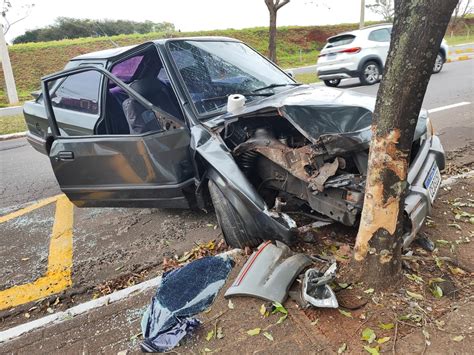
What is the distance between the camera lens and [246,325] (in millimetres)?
2279

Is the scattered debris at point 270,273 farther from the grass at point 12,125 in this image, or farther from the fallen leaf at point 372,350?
the grass at point 12,125

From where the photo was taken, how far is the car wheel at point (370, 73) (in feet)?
37.4

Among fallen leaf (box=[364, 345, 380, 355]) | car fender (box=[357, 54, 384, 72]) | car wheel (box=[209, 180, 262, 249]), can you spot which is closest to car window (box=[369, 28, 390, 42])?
car fender (box=[357, 54, 384, 72])

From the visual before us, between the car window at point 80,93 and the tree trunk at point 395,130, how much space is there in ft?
9.67

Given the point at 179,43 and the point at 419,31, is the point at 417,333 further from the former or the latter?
the point at 179,43

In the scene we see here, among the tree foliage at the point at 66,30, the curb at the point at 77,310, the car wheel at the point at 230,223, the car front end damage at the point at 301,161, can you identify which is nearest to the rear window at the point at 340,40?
the car front end damage at the point at 301,161

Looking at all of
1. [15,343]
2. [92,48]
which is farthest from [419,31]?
[92,48]

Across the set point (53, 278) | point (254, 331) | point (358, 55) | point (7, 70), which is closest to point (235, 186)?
point (254, 331)

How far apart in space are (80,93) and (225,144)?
223 centimetres

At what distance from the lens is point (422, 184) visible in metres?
2.68

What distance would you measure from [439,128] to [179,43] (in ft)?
15.1

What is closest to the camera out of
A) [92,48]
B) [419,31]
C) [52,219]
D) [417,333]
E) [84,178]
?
[419,31]

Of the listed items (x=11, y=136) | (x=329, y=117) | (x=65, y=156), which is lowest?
(x=11, y=136)

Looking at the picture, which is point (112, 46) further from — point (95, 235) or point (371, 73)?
point (95, 235)
